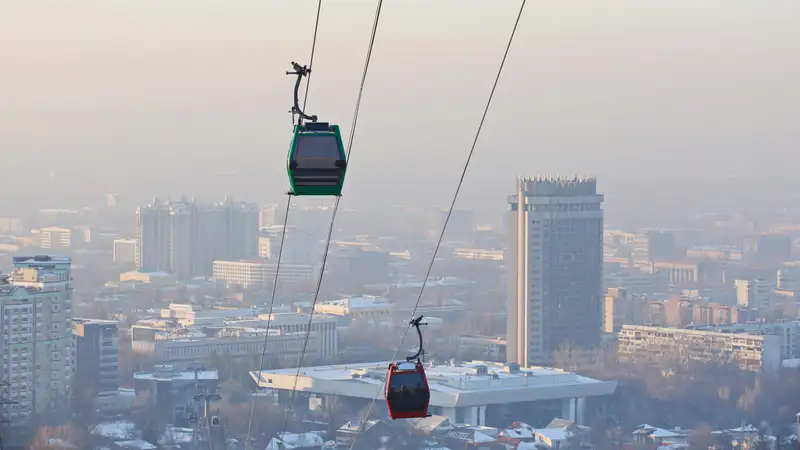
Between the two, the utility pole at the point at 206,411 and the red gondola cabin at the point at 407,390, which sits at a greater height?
the red gondola cabin at the point at 407,390

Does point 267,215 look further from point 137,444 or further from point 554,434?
point 137,444

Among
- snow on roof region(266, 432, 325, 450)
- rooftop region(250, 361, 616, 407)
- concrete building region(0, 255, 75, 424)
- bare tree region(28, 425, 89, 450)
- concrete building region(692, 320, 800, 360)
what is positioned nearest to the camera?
bare tree region(28, 425, 89, 450)

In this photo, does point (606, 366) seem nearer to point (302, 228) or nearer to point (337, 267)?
point (337, 267)

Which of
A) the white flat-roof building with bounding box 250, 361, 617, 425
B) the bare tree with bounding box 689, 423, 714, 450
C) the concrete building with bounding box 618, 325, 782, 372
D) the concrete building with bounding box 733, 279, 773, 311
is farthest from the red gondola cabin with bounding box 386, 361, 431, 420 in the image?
the concrete building with bounding box 733, 279, 773, 311

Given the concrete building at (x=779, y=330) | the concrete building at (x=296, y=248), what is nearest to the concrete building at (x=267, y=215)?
the concrete building at (x=296, y=248)

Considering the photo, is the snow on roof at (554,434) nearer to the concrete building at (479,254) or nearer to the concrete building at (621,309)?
the concrete building at (621,309)

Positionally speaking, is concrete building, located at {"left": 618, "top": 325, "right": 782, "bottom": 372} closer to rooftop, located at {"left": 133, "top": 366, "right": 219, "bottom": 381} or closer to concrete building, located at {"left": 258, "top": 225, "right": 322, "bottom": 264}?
rooftop, located at {"left": 133, "top": 366, "right": 219, "bottom": 381}

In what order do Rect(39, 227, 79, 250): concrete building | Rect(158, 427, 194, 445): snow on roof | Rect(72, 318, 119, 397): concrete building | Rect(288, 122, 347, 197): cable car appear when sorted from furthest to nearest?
Rect(39, 227, 79, 250): concrete building → Rect(72, 318, 119, 397): concrete building → Rect(158, 427, 194, 445): snow on roof → Rect(288, 122, 347, 197): cable car
